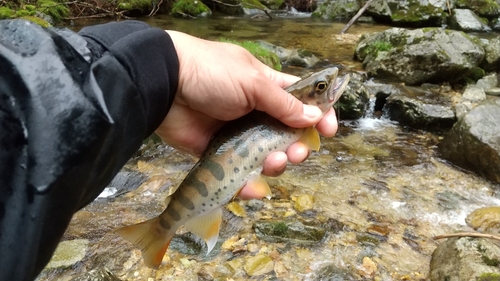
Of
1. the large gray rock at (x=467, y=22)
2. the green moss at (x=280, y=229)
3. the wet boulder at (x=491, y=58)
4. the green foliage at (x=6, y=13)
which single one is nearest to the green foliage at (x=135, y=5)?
the green foliage at (x=6, y=13)

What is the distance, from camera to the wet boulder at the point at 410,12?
1625 cm

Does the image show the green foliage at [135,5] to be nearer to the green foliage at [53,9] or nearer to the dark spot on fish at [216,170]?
the green foliage at [53,9]

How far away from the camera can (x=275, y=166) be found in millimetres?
2664

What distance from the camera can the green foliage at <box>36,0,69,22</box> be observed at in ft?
45.5

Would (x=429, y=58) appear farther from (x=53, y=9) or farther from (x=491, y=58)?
(x=53, y=9)

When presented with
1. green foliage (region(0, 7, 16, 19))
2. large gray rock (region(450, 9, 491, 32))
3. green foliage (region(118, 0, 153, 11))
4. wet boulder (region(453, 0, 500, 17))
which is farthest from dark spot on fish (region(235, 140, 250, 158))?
wet boulder (region(453, 0, 500, 17))

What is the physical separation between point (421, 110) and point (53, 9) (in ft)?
39.2

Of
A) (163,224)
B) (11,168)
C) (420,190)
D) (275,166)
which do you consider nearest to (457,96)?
(420,190)

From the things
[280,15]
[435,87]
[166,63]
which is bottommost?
[280,15]

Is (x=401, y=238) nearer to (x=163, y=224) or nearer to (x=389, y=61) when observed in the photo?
(x=163, y=224)

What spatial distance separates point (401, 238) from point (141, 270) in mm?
2616

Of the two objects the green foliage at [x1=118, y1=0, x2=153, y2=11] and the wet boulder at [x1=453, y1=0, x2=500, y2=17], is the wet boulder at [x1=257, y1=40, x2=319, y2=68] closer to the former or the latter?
the green foliage at [x1=118, y1=0, x2=153, y2=11]

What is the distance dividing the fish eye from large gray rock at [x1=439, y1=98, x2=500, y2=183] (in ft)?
13.4

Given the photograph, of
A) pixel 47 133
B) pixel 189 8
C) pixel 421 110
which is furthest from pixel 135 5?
pixel 47 133
